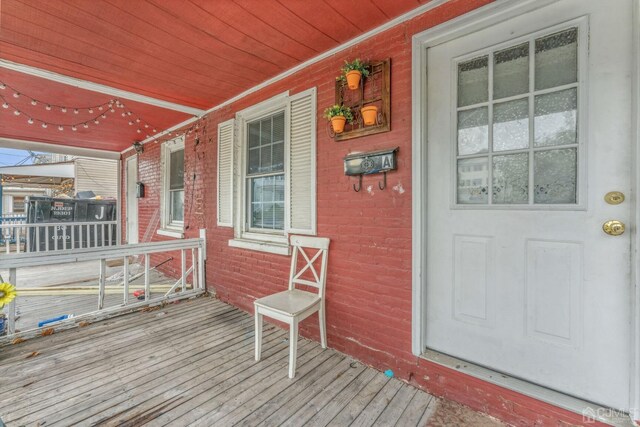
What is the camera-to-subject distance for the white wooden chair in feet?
6.88

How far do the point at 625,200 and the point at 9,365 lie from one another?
426cm

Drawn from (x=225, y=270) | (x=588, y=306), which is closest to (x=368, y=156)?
(x=588, y=306)

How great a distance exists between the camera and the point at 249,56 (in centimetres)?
255

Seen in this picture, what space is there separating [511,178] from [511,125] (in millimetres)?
331

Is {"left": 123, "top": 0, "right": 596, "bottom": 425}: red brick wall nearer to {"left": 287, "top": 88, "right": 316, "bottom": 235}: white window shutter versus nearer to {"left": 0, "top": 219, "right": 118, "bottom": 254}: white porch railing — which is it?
{"left": 287, "top": 88, "right": 316, "bottom": 235}: white window shutter

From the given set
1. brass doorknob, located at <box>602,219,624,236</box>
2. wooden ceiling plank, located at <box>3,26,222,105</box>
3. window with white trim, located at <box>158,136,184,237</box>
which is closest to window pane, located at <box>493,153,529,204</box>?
brass doorknob, located at <box>602,219,624,236</box>

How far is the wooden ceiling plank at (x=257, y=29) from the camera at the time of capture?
1906mm

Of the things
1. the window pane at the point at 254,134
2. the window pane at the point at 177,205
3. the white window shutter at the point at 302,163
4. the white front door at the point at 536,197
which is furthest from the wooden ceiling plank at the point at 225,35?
the window pane at the point at 177,205

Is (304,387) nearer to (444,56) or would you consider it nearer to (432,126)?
(432,126)

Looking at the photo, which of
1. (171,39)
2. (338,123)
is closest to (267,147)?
(338,123)

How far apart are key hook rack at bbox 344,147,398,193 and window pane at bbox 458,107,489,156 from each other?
17.6 inches

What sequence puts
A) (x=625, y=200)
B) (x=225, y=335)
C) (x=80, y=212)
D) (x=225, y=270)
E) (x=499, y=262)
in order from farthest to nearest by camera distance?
(x=80, y=212), (x=225, y=270), (x=225, y=335), (x=499, y=262), (x=625, y=200)

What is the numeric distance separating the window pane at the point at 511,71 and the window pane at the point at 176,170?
4656 millimetres

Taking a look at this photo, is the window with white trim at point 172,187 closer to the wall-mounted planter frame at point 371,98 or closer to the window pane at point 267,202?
the window pane at point 267,202
